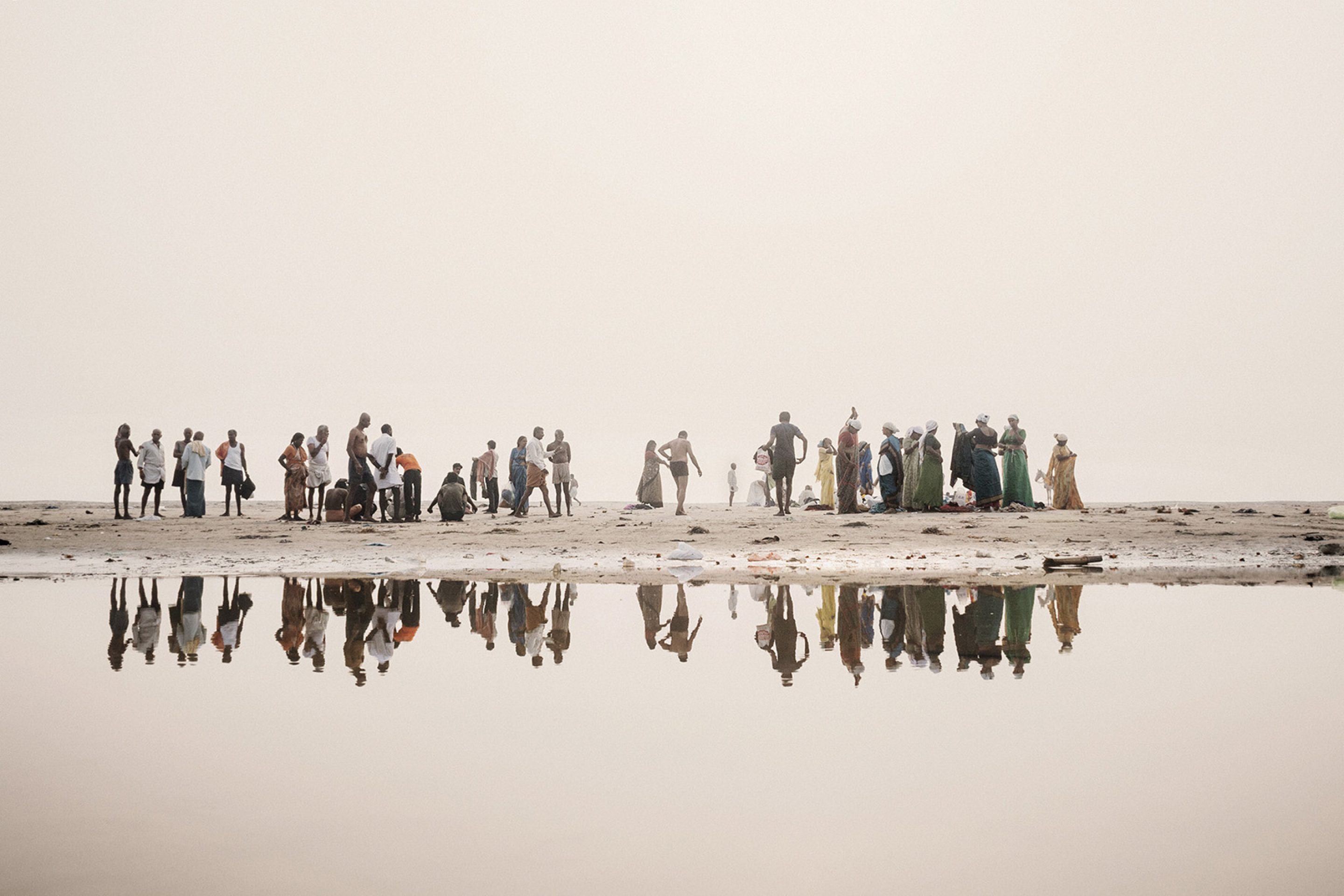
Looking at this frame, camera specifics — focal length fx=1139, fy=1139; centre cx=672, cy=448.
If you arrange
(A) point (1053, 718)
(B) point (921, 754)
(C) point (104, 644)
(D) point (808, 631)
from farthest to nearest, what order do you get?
1. (D) point (808, 631)
2. (C) point (104, 644)
3. (A) point (1053, 718)
4. (B) point (921, 754)

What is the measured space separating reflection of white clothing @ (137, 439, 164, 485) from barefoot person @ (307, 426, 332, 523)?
3.68m

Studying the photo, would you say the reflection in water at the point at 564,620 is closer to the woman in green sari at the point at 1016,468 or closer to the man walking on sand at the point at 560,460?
the man walking on sand at the point at 560,460

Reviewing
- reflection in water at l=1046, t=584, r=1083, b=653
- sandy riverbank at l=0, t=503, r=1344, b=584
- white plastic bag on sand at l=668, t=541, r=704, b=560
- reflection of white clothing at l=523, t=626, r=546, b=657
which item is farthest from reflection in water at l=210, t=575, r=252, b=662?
reflection in water at l=1046, t=584, r=1083, b=653

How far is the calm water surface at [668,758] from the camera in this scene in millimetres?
3832

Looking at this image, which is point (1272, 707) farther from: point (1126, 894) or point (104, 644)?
point (104, 644)

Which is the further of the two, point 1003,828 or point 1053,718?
point 1053,718

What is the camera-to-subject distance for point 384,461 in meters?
21.9

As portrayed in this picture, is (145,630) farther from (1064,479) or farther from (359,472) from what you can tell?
(1064,479)

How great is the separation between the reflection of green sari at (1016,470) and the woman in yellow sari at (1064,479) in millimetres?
644

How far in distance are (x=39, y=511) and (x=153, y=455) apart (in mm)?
5365

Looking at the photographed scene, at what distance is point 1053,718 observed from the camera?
6.01 meters

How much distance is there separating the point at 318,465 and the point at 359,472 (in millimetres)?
829

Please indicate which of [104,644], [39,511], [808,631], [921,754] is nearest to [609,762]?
[921,754]

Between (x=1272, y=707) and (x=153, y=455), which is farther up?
(x=153, y=455)
